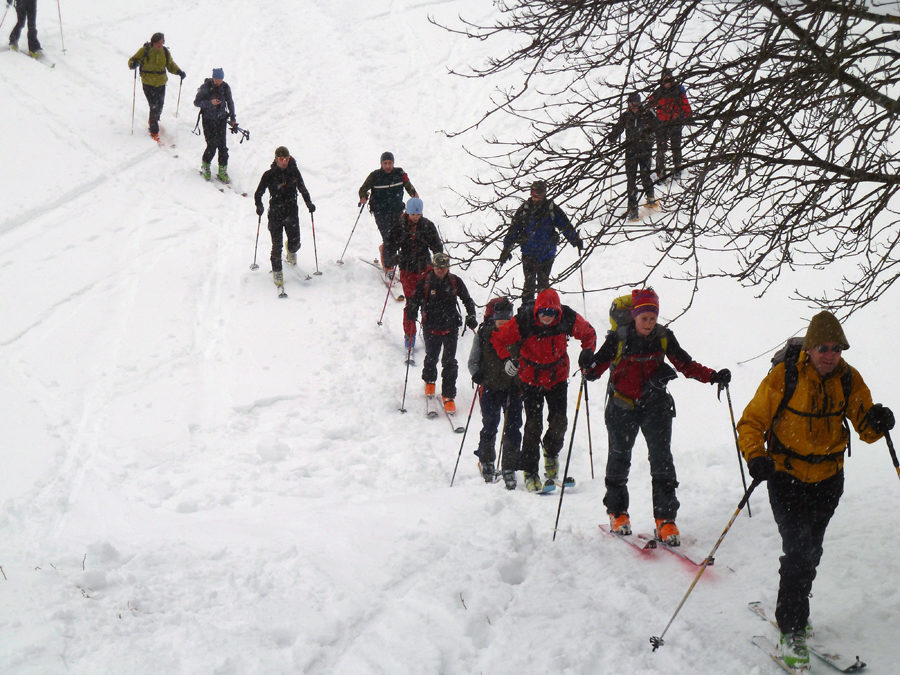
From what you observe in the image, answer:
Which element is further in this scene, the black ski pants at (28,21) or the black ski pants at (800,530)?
the black ski pants at (28,21)

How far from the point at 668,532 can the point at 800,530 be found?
5.17 ft

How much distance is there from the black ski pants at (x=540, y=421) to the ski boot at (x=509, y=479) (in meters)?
0.20

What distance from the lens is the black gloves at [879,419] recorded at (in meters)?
4.22

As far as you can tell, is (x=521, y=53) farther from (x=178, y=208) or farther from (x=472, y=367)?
(x=178, y=208)

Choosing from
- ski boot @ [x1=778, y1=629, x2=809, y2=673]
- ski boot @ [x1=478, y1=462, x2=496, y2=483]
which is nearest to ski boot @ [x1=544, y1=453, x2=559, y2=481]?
ski boot @ [x1=478, y1=462, x2=496, y2=483]

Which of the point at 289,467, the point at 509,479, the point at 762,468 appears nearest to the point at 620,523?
the point at 509,479

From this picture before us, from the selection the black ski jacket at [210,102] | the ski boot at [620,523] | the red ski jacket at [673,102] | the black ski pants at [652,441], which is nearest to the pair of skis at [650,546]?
the ski boot at [620,523]

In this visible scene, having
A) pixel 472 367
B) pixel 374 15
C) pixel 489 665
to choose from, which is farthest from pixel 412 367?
pixel 374 15

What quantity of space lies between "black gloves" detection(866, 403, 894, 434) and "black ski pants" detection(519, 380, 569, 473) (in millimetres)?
3120

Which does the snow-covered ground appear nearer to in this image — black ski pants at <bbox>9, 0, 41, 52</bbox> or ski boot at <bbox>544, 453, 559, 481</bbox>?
ski boot at <bbox>544, 453, 559, 481</bbox>

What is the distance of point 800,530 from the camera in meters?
4.50

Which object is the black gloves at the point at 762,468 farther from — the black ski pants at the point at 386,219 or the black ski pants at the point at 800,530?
the black ski pants at the point at 386,219

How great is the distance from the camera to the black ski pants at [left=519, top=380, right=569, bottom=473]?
7184 millimetres

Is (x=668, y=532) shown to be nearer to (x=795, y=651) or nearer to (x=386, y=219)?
(x=795, y=651)
